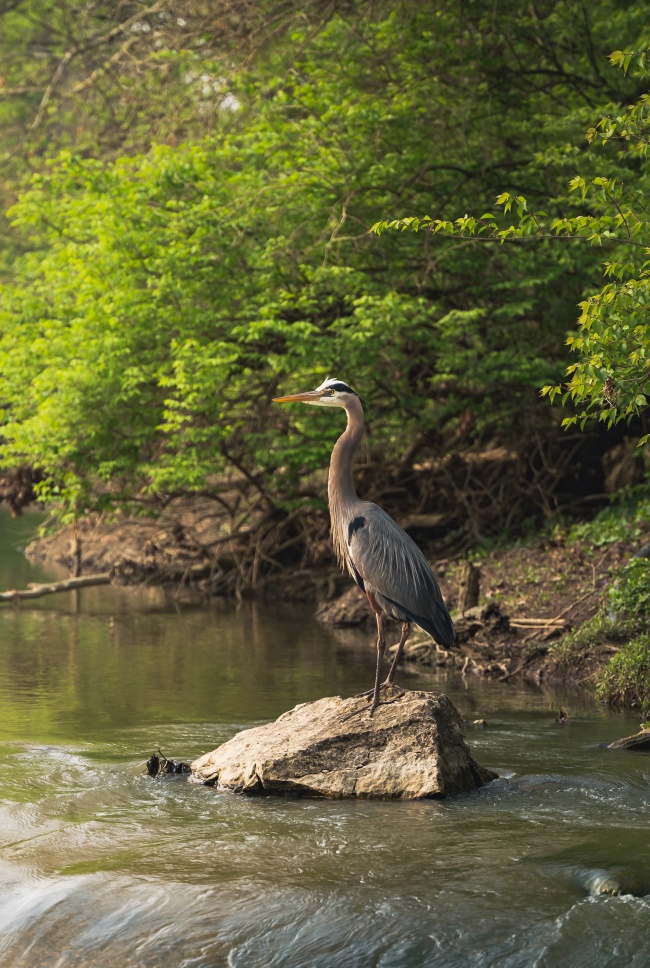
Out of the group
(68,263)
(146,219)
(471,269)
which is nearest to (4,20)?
(68,263)

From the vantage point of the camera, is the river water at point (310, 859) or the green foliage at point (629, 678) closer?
the river water at point (310, 859)

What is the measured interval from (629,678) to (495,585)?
4.48 metres

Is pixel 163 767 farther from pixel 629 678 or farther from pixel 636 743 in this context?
pixel 629 678

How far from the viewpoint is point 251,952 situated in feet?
17.0

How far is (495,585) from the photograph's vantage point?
48.2ft

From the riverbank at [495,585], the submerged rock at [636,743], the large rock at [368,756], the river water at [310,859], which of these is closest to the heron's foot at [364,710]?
the large rock at [368,756]

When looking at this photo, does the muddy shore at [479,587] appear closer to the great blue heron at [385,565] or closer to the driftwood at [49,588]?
the driftwood at [49,588]

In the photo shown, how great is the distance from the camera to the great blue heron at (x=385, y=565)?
25.4 feet

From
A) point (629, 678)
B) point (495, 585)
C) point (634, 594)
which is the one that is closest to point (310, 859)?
point (629, 678)

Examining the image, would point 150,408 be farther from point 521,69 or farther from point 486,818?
point 486,818

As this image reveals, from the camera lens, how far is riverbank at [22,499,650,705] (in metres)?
12.0

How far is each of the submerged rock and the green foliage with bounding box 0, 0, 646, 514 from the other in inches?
255

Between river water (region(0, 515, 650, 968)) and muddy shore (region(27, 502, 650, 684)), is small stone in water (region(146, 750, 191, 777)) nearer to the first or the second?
river water (region(0, 515, 650, 968))

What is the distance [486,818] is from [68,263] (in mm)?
13134
